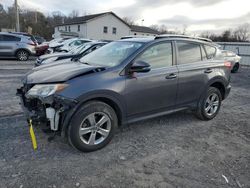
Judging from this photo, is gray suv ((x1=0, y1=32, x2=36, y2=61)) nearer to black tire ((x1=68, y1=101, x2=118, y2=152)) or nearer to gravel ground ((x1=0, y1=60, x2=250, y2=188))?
gravel ground ((x1=0, y1=60, x2=250, y2=188))

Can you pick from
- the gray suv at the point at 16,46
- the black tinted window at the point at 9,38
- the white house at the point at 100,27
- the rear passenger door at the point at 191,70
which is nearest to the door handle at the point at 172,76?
the rear passenger door at the point at 191,70

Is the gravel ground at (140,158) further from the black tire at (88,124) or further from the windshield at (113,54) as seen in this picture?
the windshield at (113,54)

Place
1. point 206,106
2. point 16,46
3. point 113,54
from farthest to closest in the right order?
point 16,46 < point 206,106 < point 113,54

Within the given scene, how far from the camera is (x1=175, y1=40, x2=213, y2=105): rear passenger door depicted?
4.17 meters

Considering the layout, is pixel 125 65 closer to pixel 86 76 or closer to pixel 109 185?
pixel 86 76

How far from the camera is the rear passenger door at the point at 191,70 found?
4.17 metres

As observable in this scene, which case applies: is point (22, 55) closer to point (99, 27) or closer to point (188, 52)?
point (188, 52)

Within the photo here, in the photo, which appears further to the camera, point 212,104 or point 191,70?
point 212,104

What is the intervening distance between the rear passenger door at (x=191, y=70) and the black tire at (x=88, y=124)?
5.01ft

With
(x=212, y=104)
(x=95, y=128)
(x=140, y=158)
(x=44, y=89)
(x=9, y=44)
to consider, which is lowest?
(x=140, y=158)

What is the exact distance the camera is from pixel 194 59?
175 inches

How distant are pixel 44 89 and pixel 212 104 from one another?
356 cm

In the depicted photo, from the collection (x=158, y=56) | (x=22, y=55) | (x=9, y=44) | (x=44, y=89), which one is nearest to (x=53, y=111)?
(x=44, y=89)

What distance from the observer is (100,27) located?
141ft
